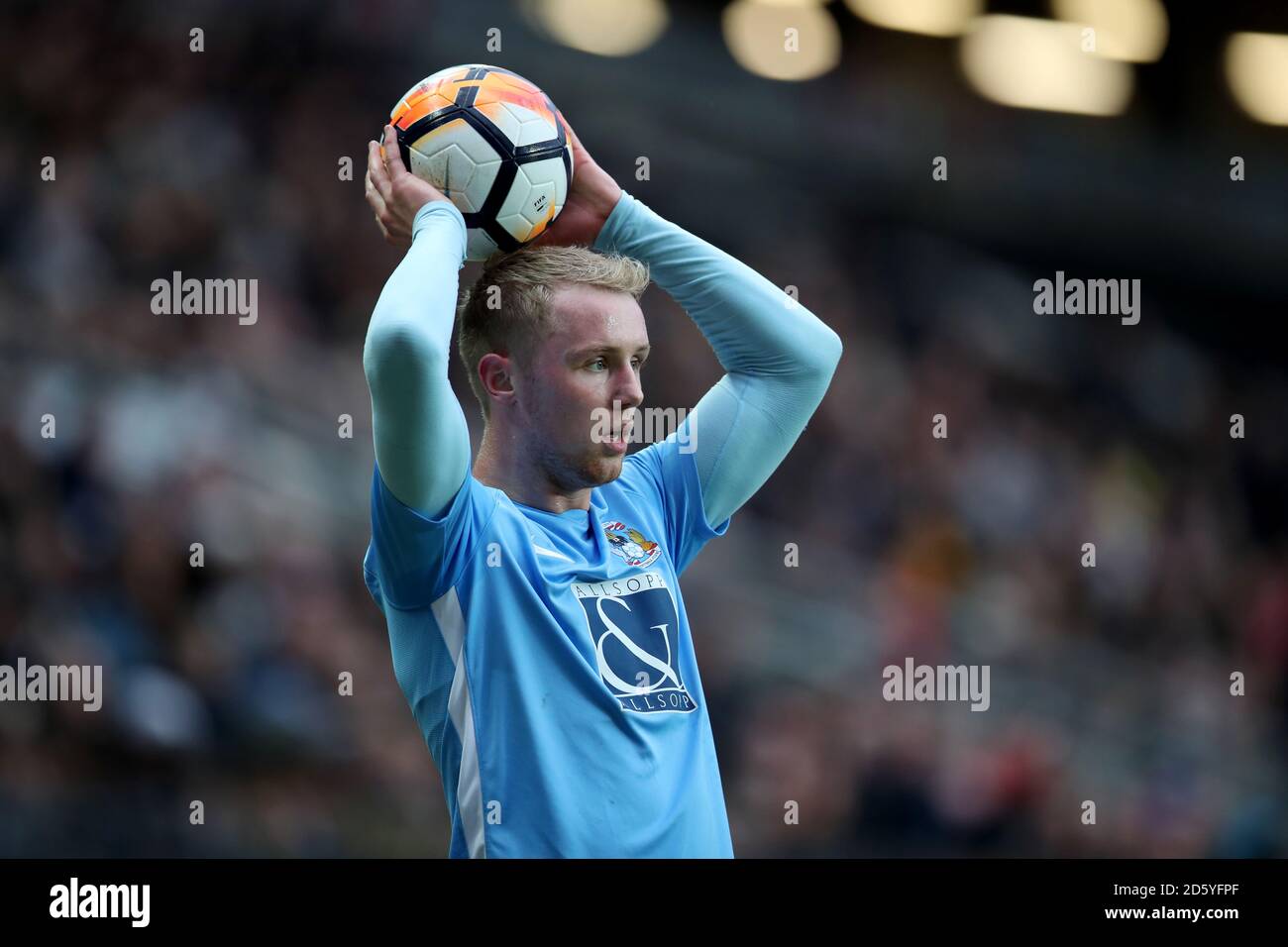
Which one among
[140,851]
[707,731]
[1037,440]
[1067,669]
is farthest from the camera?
[1037,440]

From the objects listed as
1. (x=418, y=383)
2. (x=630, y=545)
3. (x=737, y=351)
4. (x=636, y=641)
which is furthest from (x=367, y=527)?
(x=418, y=383)

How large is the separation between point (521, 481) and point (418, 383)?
59 cm

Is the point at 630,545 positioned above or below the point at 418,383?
below

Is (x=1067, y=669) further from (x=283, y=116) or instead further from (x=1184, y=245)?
(x=283, y=116)

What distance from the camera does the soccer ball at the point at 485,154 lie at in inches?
127

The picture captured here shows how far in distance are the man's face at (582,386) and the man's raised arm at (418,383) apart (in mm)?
303

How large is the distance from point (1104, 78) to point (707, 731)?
7.29 metres

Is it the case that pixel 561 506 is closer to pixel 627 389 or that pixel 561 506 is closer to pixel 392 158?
pixel 627 389

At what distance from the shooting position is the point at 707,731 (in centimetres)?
315

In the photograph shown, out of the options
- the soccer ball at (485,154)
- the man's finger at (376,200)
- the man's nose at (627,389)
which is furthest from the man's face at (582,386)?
the man's finger at (376,200)

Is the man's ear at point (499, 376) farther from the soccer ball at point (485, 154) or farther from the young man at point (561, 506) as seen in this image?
the soccer ball at point (485, 154)

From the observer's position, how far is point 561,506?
322cm

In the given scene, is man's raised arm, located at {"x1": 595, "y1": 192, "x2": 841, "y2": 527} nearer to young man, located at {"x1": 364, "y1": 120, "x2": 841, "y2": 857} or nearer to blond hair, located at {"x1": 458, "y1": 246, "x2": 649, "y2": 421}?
young man, located at {"x1": 364, "y1": 120, "x2": 841, "y2": 857}
